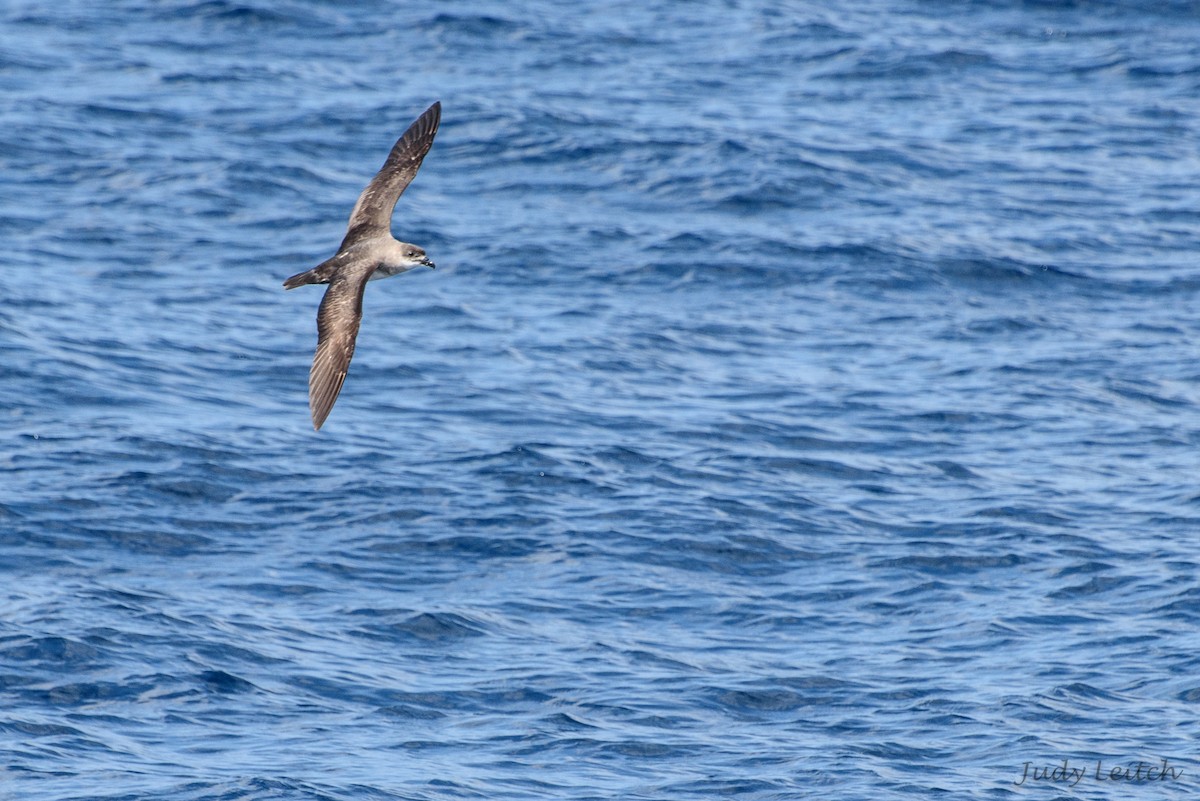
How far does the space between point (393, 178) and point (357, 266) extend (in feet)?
3.73

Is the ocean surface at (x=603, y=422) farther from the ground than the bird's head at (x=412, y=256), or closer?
closer

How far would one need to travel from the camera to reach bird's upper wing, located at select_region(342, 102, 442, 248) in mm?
14180

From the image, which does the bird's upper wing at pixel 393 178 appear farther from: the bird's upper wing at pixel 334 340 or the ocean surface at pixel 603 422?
the ocean surface at pixel 603 422

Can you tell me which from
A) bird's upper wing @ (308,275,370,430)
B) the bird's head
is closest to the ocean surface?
bird's upper wing @ (308,275,370,430)

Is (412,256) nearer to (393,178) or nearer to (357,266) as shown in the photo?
(357,266)

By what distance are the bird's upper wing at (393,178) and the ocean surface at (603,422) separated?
13.2ft

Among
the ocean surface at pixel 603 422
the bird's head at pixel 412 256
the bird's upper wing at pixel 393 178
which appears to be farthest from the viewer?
the ocean surface at pixel 603 422

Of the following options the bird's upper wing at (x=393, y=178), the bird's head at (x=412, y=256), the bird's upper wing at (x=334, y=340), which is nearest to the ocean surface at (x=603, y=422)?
the bird's upper wing at (x=334, y=340)

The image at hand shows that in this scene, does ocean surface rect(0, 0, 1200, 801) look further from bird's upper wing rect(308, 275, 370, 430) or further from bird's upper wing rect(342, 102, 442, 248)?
bird's upper wing rect(342, 102, 442, 248)

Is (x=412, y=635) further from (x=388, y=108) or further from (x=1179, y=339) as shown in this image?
(x=388, y=108)

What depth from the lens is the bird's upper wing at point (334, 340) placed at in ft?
40.9

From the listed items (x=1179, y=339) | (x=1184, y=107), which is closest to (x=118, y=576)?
(x=1179, y=339)

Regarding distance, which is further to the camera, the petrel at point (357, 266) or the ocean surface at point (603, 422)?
the ocean surface at point (603, 422)

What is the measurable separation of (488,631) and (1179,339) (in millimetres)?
10358
